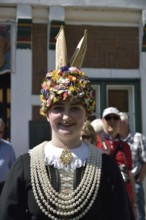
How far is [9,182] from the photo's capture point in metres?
2.60

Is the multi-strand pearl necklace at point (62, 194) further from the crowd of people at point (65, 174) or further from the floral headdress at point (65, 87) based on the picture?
the floral headdress at point (65, 87)

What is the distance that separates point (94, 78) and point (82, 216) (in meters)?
5.69

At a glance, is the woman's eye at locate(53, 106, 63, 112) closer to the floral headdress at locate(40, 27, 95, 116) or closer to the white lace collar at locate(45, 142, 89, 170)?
the floral headdress at locate(40, 27, 95, 116)

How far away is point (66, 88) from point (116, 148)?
6.88 ft

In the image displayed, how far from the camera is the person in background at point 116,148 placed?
182 inches

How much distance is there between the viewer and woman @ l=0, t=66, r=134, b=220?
2.57 metres

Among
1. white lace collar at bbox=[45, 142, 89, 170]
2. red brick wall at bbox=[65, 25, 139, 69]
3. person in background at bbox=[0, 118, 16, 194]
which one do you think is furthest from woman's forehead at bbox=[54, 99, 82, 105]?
red brick wall at bbox=[65, 25, 139, 69]

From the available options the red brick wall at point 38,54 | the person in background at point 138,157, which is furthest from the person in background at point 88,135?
the red brick wall at point 38,54

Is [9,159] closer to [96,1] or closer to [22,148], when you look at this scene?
[22,148]

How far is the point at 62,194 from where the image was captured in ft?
8.67

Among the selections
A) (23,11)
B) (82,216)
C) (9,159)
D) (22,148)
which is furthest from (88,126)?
(23,11)

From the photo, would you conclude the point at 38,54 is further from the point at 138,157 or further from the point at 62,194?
the point at 62,194

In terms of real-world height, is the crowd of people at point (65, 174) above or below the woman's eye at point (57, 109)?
below

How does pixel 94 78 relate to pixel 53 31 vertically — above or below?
below
